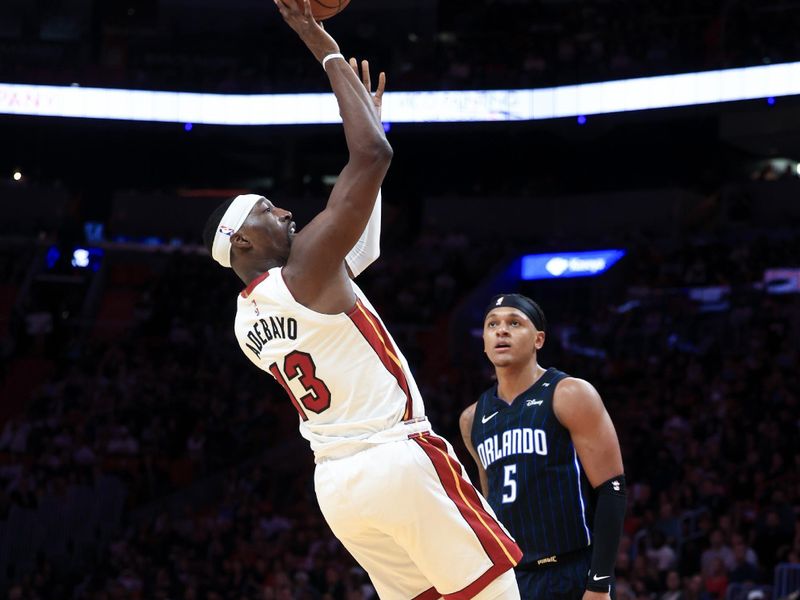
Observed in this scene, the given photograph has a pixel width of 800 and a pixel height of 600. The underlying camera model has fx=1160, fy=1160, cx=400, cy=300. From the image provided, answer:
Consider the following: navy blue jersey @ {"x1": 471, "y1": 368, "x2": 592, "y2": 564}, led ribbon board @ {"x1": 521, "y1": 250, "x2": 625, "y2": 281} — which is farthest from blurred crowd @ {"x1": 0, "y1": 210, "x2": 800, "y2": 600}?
navy blue jersey @ {"x1": 471, "y1": 368, "x2": 592, "y2": 564}

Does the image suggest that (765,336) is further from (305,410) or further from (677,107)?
(305,410)

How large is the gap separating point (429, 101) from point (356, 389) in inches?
857

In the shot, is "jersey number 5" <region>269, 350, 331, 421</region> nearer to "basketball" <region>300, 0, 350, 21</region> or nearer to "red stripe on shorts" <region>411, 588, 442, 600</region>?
"red stripe on shorts" <region>411, 588, 442, 600</region>

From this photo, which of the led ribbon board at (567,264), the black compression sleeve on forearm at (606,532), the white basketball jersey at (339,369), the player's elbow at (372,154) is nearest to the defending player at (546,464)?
the black compression sleeve on forearm at (606,532)

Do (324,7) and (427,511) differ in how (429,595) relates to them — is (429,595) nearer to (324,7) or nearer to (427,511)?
(427,511)

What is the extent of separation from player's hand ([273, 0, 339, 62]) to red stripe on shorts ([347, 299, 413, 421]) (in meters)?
0.98

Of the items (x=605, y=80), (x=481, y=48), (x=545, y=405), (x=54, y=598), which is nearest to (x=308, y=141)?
(x=481, y=48)

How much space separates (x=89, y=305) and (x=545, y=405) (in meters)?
23.1

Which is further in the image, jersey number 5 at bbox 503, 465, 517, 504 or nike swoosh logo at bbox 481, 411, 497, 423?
nike swoosh logo at bbox 481, 411, 497, 423

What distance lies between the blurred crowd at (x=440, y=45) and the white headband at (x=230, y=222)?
19.8 m

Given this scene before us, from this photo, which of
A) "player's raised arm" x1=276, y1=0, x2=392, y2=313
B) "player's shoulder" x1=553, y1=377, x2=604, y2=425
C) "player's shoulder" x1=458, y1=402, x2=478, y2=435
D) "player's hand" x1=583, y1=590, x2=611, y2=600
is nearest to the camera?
"player's raised arm" x1=276, y1=0, x2=392, y2=313

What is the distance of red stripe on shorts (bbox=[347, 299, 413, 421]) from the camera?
14.1ft

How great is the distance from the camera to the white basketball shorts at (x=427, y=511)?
4184 mm

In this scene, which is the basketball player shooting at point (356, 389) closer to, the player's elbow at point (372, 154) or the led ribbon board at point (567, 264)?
the player's elbow at point (372, 154)
